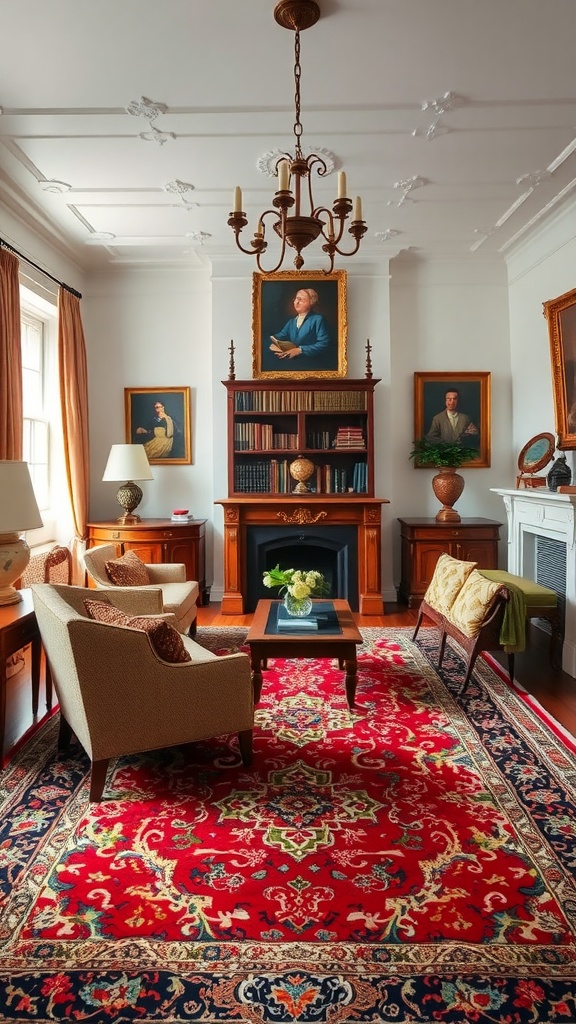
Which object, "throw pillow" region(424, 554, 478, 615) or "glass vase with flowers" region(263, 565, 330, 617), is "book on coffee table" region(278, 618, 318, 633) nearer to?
"glass vase with flowers" region(263, 565, 330, 617)

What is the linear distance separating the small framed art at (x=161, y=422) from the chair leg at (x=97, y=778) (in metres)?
4.57

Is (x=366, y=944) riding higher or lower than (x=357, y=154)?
lower

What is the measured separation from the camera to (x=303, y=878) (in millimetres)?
2309

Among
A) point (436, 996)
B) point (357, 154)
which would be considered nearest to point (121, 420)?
point (357, 154)

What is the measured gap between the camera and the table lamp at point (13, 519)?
3.51 metres

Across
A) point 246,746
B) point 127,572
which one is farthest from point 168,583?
point 246,746

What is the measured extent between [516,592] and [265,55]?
350 centimetres

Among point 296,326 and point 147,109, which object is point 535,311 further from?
point 147,109

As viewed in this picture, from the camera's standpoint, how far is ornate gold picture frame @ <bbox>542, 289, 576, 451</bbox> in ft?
15.8

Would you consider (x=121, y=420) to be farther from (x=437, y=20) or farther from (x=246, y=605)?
(x=437, y=20)

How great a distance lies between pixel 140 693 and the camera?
112 inches

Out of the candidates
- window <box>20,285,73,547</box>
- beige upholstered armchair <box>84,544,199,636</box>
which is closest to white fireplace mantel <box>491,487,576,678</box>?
beige upholstered armchair <box>84,544,199,636</box>

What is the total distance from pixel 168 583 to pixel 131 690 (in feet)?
8.20

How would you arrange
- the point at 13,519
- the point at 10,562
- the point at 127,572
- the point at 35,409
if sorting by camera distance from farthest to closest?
the point at 35,409, the point at 127,572, the point at 10,562, the point at 13,519
